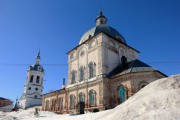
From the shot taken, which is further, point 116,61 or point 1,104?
point 1,104

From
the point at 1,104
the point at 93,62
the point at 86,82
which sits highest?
the point at 93,62

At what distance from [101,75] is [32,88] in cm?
3123

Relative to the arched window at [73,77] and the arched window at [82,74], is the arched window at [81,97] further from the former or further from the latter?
the arched window at [73,77]

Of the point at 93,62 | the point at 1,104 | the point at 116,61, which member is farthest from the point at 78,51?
the point at 1,104

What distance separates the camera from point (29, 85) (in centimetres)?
4822

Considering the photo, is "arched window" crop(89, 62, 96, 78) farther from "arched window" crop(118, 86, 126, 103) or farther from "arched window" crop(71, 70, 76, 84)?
"arched window" crop(118, 86, 126, 103)

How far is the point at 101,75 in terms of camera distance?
2303 cm

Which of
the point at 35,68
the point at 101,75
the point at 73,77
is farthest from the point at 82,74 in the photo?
Result: the point at 35,68

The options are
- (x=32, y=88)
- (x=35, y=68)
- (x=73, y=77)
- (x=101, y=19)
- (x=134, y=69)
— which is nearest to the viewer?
(x=134, y=69)

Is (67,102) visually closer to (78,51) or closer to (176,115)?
(78,51)

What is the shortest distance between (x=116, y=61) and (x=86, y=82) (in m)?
5.43

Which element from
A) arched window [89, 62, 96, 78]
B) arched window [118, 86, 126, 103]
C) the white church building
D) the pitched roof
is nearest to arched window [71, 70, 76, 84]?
arched window [89, 62, 96, 78]

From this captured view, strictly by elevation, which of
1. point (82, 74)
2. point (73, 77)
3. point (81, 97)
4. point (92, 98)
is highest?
point (82, 74)

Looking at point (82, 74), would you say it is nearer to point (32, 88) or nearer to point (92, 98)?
point (92, 98)
